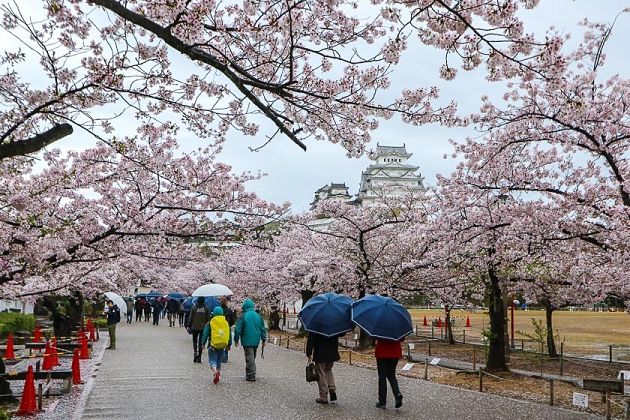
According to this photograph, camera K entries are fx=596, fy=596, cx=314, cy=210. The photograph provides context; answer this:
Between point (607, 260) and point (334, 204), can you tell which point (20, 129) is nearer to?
point (607, 260)

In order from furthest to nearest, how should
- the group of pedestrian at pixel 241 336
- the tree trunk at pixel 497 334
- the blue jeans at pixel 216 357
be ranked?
1. the tree trunk at pixel 497 334
2. the blue jeans at pixel 216 357
3. the group of pedestrian at pixel 241 336

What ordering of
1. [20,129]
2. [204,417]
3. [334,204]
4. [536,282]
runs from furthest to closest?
[334,204] → [536,282] → [204,417] → [20,129]

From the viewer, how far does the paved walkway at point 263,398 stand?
8828mm

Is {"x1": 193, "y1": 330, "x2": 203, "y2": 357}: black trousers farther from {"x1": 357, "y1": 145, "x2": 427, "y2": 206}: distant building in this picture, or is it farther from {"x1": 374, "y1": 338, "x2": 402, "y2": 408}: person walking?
{"x1": 357, "y1": 145, "x2": 427, "y2": 206}: distant building

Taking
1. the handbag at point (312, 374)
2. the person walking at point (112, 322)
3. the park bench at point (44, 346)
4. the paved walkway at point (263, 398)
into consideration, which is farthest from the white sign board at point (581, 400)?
the person walking at point (112, 322)

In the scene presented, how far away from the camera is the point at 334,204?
18609 mm

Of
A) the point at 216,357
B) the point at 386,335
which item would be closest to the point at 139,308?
the point at 216,357

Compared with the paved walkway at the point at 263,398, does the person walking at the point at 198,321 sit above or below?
above

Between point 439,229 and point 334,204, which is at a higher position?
point 334,204

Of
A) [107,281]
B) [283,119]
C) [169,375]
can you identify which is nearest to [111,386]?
[169,375]

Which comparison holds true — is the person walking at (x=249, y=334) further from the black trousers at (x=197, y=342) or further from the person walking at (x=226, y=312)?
the black trousers at (x=197, y=342)

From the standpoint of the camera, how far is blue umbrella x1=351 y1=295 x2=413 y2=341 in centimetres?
916

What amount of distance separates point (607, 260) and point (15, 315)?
76.6 ft

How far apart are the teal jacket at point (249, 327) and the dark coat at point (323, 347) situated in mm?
2469
